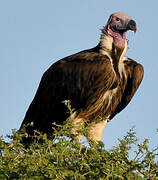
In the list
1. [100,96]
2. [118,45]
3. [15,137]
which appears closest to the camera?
[15,137]

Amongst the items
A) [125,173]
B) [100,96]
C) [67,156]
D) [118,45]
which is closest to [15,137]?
[67,156]

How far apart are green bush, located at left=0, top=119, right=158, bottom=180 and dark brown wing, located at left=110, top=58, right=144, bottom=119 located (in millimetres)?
3303

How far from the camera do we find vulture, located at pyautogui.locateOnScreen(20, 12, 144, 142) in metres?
9.25

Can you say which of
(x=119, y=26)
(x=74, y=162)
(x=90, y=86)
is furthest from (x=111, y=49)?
(x=74, y=162)

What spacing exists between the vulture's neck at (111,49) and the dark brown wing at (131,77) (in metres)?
0.15

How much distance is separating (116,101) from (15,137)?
3.39 metres

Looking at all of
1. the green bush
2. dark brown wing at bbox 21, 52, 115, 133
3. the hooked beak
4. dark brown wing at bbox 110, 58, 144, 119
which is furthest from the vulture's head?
the green bush

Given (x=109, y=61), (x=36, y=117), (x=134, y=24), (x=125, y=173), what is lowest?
(x=125, y=173)

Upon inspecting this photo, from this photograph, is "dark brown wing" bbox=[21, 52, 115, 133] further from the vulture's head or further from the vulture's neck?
the vulture's head

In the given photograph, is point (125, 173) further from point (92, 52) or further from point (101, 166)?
point (92, 52)

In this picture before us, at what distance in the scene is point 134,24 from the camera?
9.84 meters

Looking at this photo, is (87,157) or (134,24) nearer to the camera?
(87,157)

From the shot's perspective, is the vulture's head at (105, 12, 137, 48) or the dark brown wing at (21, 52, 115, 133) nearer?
the dark brown wing at (21, 52, 115, 133)

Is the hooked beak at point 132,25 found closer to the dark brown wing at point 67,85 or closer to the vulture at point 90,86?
the vulture at point 90,86
